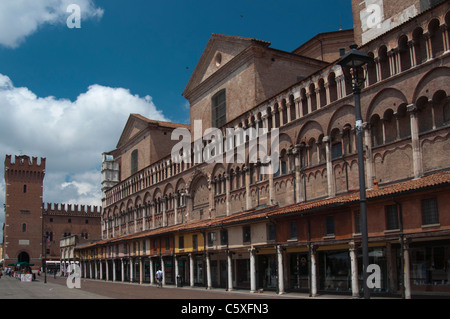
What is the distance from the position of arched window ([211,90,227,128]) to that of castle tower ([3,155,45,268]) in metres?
61.8

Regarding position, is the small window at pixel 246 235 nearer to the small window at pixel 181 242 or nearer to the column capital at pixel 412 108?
the small window at pixel 181 242

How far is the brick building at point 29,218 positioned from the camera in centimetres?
8969

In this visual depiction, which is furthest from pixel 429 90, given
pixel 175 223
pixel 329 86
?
pixel 175 223

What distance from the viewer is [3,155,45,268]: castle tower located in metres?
89.4

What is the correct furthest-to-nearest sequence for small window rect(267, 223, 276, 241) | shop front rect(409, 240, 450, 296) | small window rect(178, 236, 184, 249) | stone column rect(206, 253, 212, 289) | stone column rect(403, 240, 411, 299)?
small window rect(178, 236, 184, 249) → stone column rect(206, 253, 212, 289) → small window rect(267, 223, 276, 241) → shop front rect(409, 240, 450, 296) → stone column rect(403, 240, 411, 299)

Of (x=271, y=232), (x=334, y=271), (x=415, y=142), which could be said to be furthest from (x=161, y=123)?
(x=415, y=142)

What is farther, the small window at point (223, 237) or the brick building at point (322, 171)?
the small window at point (223, 237)

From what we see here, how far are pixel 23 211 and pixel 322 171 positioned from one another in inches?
3064

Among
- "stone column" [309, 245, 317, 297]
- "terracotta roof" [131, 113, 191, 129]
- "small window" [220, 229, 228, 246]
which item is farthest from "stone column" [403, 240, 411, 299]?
"terracotta roof" [131, 113, 191, 129]

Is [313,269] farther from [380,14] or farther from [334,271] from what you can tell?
[380,14]

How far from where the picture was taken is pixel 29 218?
91.6 m

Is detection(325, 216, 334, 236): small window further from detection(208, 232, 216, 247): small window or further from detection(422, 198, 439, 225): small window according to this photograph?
detection(208, 232, 216, 247): small window

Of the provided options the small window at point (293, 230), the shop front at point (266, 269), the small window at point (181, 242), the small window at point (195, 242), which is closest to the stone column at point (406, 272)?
the small window at point (293, 230)

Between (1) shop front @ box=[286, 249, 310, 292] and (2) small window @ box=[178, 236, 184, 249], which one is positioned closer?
(1) shop front @ box=[286, 249, 310, 292]
